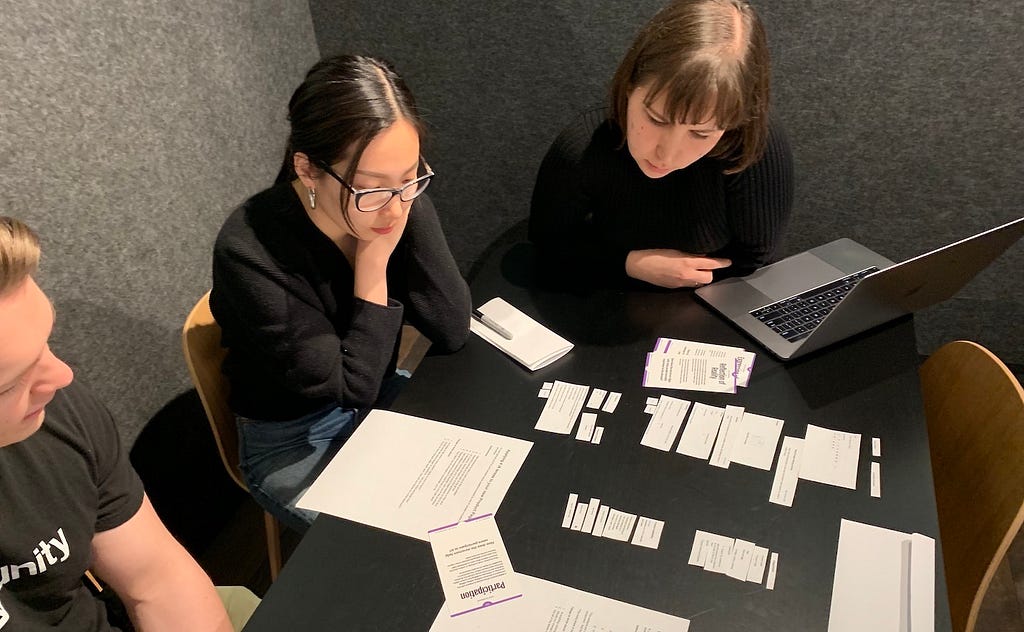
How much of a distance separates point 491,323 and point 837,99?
1.09 metres

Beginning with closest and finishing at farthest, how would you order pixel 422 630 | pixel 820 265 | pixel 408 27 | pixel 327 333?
pixel 422 630 < pixel 327 333 < pixel 820 265 < pixel 408 27

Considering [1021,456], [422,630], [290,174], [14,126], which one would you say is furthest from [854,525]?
[14,126]

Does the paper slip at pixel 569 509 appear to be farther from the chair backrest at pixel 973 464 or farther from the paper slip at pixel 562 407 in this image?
the chair backrest at pixel 973 464

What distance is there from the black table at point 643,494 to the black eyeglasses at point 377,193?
30 centimetres

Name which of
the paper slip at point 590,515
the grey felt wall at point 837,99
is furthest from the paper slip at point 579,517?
the grey felt wall at point 837,99

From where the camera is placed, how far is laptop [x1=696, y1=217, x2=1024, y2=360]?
3.55ft

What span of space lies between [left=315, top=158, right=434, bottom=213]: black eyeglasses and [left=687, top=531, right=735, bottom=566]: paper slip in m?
0.65

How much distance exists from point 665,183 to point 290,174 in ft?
2.35

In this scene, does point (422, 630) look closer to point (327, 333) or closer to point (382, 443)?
point (382, 443)

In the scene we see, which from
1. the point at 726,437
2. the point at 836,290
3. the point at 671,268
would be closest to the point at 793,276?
the point at 836,290

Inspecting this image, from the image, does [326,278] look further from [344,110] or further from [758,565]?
[758,565]

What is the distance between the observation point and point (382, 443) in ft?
3.50

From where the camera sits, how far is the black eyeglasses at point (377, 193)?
104cm

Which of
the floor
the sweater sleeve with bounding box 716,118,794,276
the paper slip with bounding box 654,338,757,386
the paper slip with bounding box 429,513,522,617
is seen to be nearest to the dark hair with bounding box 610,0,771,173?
the sweater sleeve with bounding box 716,118,794,276
